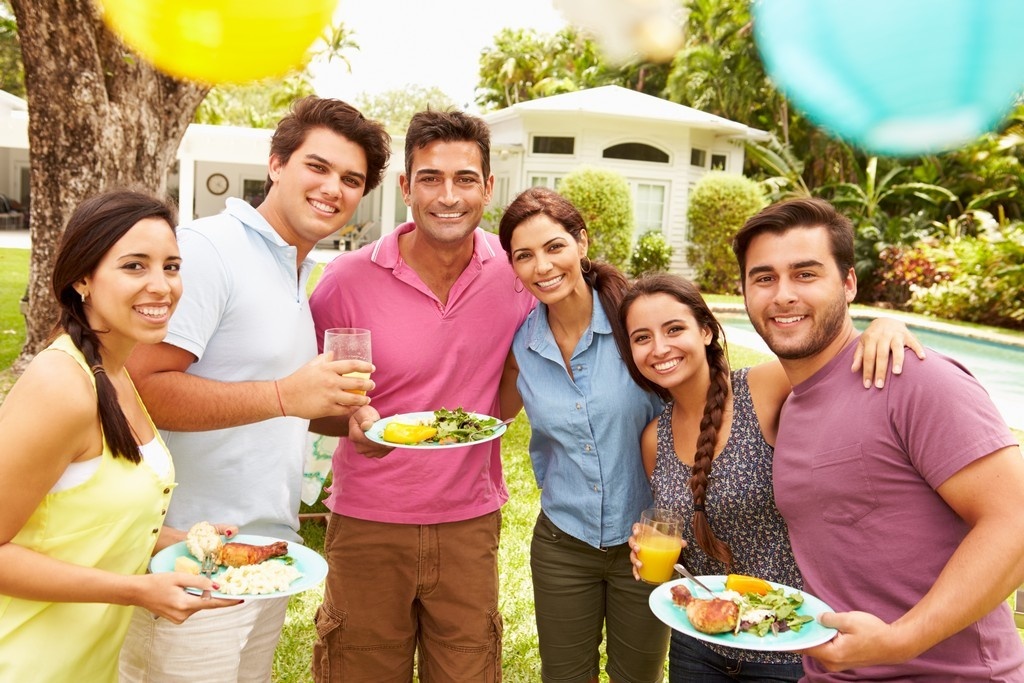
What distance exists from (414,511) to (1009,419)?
8701 mm

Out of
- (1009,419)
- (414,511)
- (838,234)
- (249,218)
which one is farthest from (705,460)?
(1009,419)

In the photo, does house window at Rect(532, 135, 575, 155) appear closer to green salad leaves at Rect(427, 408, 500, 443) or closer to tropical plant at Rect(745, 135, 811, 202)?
tropical plant at Rect(745, 135, 811, 202)

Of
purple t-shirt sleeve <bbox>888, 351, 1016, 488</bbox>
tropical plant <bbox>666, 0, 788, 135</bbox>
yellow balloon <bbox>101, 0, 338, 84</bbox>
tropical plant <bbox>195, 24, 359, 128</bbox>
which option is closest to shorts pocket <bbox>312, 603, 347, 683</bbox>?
purple t-shirt sleeve <bbox>888, 351, 1016, 488</bbox>

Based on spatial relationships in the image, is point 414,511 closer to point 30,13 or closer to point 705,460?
point 705,460

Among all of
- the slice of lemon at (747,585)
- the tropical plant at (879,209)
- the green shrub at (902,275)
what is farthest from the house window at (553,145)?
the slice of lemon at (747,585)

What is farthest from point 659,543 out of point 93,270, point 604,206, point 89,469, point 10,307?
point 604,206

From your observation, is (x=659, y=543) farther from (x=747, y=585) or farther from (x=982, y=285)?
(x=982, y=285)

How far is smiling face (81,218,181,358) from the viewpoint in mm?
2137

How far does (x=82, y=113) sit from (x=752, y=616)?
6836mm

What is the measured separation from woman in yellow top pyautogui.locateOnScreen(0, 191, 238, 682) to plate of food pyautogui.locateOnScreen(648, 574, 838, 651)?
1192mm

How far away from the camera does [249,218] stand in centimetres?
281

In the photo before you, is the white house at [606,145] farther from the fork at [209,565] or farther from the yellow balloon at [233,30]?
the fork at [209,565]

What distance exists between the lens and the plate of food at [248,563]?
2.12 metres

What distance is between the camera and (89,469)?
6.79ft
